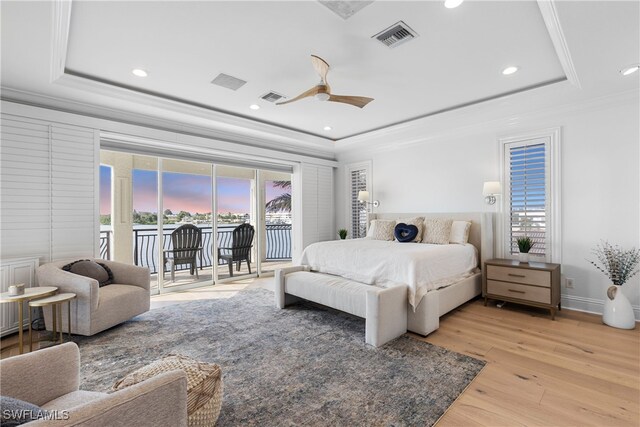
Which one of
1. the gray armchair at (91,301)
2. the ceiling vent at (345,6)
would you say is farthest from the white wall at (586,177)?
the gray armchair at (91,301)

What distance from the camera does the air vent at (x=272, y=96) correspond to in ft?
12.5

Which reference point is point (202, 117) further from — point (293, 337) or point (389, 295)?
point (389, 295)

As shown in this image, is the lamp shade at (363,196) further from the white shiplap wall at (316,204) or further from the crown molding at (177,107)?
the crown molding at (177,107)

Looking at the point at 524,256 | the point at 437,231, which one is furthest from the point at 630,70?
the point at 437,231

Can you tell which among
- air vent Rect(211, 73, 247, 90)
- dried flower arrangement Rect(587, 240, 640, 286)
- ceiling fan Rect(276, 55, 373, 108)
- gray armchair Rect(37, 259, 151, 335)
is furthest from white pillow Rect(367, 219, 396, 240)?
gray armchair Rect(37, 259, 151, 335)

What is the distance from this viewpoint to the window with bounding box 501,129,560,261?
3.91 metres

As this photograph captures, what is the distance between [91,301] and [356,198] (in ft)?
16.4

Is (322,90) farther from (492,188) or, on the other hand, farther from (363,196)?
(363,196)

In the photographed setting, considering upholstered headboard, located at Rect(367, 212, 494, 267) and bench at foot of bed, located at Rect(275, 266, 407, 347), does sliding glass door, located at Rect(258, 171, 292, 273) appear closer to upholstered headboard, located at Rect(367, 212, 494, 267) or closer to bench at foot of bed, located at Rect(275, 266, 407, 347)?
bench at foot of bed, located at Rect(275, 266, 407, 347)

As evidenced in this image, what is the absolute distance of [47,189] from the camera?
3434 millimetres

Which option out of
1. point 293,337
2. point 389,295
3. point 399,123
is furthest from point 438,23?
point 293,337

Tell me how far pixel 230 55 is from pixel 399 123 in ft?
10.3

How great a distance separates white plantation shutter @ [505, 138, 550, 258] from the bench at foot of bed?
2.38m

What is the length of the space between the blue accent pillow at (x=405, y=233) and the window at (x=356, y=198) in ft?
5.40
